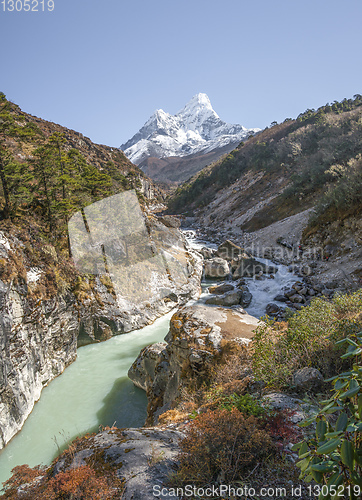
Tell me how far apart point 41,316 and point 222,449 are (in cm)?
966

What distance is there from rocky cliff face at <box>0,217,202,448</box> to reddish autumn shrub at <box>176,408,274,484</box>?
7474 millimetres

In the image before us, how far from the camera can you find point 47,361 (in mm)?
10102

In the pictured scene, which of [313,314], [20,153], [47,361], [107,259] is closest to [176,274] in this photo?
[107,259]

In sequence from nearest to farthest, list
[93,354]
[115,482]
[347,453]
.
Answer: [347,453] < [115,482] < [93,354]

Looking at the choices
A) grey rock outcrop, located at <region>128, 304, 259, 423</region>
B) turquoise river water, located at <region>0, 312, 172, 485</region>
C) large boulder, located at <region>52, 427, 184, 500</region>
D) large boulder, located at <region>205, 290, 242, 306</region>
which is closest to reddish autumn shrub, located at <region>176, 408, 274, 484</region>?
large boulder, located at <region>52, 427, 184, 500</region>

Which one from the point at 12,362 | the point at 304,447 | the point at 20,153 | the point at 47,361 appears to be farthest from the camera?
the point at 20,153

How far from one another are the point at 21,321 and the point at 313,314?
9.71 metres

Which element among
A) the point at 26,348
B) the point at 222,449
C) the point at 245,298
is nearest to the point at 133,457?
the point at 222,449

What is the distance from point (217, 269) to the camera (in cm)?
2192

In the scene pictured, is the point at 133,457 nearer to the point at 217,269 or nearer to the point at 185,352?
the point at 185,352

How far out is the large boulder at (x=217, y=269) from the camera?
858 inches

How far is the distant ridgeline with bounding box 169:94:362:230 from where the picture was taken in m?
19.5

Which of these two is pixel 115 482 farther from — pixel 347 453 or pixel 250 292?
pixel 250 292

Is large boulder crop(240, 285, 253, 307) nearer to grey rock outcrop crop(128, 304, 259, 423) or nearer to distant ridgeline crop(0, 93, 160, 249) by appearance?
grey rock outcrop crop(128, 304, 259, 423)
